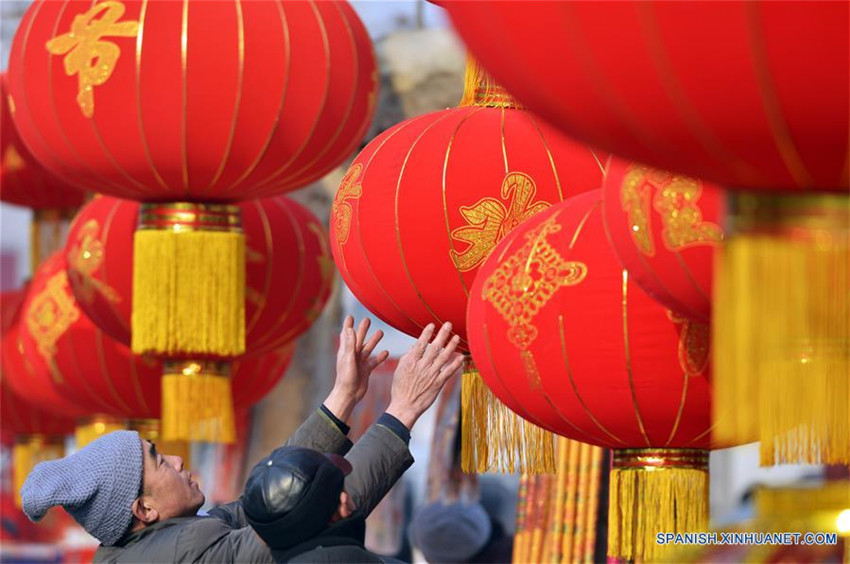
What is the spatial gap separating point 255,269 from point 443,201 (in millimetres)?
1381

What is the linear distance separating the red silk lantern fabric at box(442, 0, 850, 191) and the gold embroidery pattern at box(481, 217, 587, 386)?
0.84 m

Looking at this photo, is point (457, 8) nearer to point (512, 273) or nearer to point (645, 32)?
point (645, 32)

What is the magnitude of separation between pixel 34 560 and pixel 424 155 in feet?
14.7

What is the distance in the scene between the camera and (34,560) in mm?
7176

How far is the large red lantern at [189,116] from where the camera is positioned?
3.82 meters

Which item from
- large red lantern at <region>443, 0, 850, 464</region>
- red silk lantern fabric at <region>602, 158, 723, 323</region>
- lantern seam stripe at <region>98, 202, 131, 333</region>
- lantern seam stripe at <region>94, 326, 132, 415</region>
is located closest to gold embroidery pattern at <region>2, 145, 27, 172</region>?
lantern seam stripe at <region>94, 326, 132, 415</region>

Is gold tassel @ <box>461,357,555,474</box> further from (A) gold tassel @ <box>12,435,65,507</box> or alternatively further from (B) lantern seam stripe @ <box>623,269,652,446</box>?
(A) gold tassel @ <box>12,435,65,507</box>

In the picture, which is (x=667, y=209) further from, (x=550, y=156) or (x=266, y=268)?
(x=266, y=268)

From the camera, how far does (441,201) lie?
10.3 ft

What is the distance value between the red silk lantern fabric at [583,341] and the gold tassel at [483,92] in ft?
1.85

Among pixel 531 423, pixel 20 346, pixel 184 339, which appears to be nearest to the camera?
pixel 531 423

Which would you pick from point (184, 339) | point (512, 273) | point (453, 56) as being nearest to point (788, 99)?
point (512, 273)

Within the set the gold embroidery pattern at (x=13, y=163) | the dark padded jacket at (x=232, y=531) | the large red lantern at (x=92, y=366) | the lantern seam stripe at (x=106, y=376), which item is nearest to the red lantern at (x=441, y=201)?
the dark padded jacket at (x=232, y=531)

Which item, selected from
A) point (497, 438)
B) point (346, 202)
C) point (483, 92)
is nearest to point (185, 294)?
point (346, 202)
